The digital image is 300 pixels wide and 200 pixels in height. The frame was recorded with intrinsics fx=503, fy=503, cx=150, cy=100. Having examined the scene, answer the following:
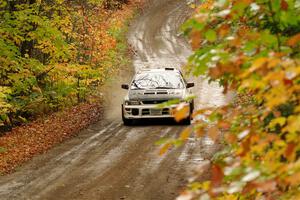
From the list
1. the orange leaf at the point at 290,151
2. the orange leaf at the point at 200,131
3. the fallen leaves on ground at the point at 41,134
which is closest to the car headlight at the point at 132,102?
the fallen leaves on ground at the point at 41,134

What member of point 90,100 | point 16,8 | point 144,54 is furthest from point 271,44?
point 144,54

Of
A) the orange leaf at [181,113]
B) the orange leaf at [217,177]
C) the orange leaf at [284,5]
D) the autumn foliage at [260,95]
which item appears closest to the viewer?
the autumn foliage at [260,95]

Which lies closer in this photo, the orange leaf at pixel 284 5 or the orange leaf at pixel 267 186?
the orange leaf at pixel 267 186

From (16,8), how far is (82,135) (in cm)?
491

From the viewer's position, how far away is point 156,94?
15344mm

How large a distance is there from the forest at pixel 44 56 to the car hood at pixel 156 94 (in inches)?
94.2

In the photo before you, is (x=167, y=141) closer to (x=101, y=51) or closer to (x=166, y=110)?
(x=166, y=110)

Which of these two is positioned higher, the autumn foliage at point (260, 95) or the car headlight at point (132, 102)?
the autumn foliage at point (260, 95)

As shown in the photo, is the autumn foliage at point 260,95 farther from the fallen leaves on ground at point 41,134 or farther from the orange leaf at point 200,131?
the fallen leaves on ground at point 41,134

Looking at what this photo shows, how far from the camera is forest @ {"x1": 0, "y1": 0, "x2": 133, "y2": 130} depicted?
14953 mm

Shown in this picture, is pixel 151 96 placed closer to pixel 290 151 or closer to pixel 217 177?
pixel 217 177

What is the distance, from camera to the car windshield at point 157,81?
15970 mm

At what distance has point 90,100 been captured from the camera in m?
20.4

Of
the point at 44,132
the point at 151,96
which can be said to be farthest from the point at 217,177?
the point at 44,132
